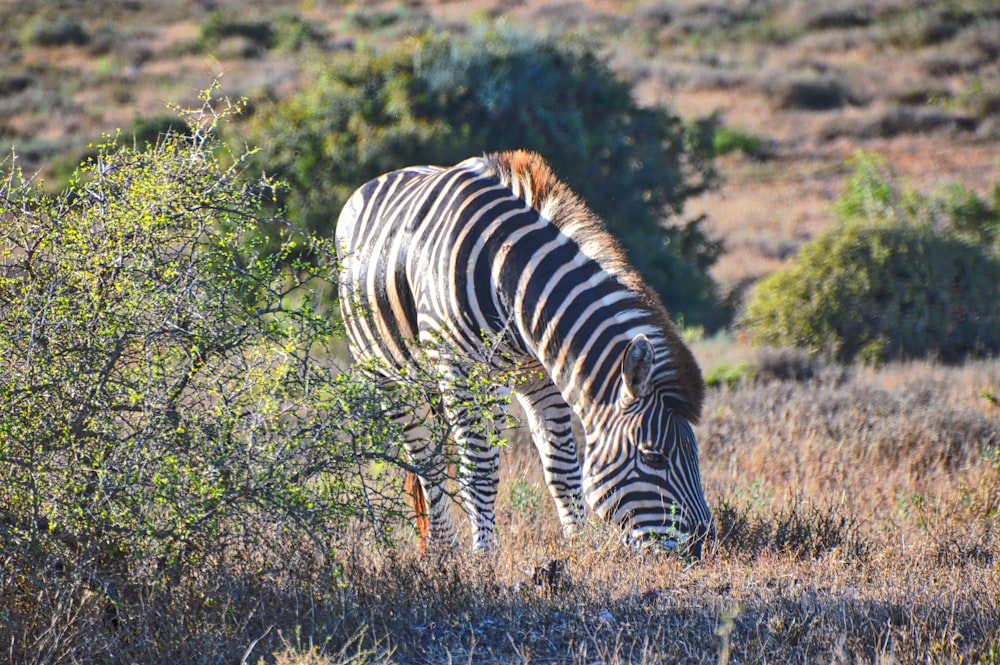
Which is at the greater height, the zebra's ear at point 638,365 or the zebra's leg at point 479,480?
the zebra's ear at point 638,365

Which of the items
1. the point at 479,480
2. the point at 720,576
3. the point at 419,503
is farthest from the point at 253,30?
the point at 720,576

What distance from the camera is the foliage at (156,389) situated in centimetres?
411

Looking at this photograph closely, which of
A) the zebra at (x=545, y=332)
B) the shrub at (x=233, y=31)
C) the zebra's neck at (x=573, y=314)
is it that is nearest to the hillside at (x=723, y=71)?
the shrub at (x=233, y=31)

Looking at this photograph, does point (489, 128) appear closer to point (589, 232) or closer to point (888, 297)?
point (888, 297)

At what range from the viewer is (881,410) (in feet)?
27.6

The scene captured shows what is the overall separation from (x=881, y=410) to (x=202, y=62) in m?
31.6

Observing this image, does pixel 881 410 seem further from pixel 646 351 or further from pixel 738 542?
pixel 646 351

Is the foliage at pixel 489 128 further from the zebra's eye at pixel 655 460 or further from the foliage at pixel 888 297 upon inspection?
the zebra's eye at pixel 655 460

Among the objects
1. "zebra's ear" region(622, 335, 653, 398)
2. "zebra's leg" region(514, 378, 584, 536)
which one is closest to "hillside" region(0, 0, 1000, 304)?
"zebra's leg" region(514, 378, 584, 536)

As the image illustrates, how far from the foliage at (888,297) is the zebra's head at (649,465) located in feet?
20.4

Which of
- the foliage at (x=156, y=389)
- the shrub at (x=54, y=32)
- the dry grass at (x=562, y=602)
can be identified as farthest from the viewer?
the shrub at (x=54, y=32)

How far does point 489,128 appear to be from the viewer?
1290cm

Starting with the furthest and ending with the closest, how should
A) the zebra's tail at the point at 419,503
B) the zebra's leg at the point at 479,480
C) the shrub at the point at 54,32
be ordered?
the shrub at the point at 54,32
the zebra's tail at the point at 419,503
the zebra's leg at the point at 479,480

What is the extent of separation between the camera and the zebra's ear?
484cm
